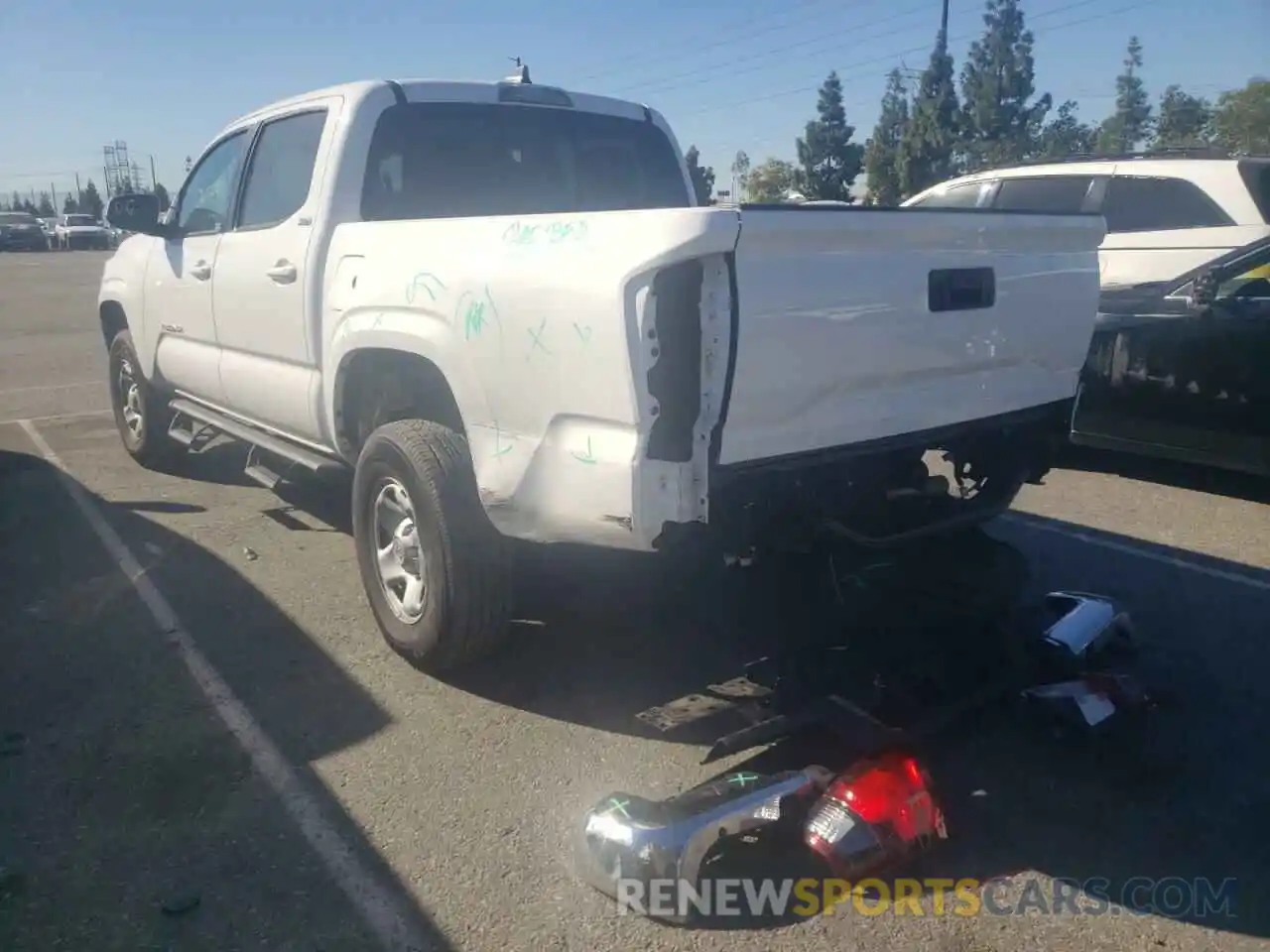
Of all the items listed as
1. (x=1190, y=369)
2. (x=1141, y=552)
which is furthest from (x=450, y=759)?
(x=1190, y=369)

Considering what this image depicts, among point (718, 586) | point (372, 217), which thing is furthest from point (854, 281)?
point (372, 217)

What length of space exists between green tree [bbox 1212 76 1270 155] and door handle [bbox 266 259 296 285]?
49146mm

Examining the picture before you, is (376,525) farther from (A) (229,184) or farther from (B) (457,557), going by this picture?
(A) (229,184)

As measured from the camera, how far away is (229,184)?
5.58 m

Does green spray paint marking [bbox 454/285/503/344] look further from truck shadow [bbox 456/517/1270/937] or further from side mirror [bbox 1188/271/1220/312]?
side mirror [bbox 1188/271/1220/312]

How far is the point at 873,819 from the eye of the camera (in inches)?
111

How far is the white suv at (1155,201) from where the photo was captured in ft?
25.5

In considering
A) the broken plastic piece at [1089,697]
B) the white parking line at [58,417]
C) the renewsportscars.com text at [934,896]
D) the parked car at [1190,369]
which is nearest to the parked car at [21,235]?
the white parking line at [58,417]

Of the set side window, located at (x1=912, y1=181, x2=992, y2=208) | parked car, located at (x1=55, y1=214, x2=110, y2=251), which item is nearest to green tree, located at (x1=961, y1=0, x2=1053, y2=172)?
parked car, located at (x1=55, y1=214, x2=110, y2=251)

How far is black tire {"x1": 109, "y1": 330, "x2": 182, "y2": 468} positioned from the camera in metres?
6.95

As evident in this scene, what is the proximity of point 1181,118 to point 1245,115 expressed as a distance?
12386mm

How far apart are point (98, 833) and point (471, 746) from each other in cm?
109

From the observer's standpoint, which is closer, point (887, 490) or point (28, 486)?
point (887, 490)

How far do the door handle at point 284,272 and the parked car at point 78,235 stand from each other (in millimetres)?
49151
